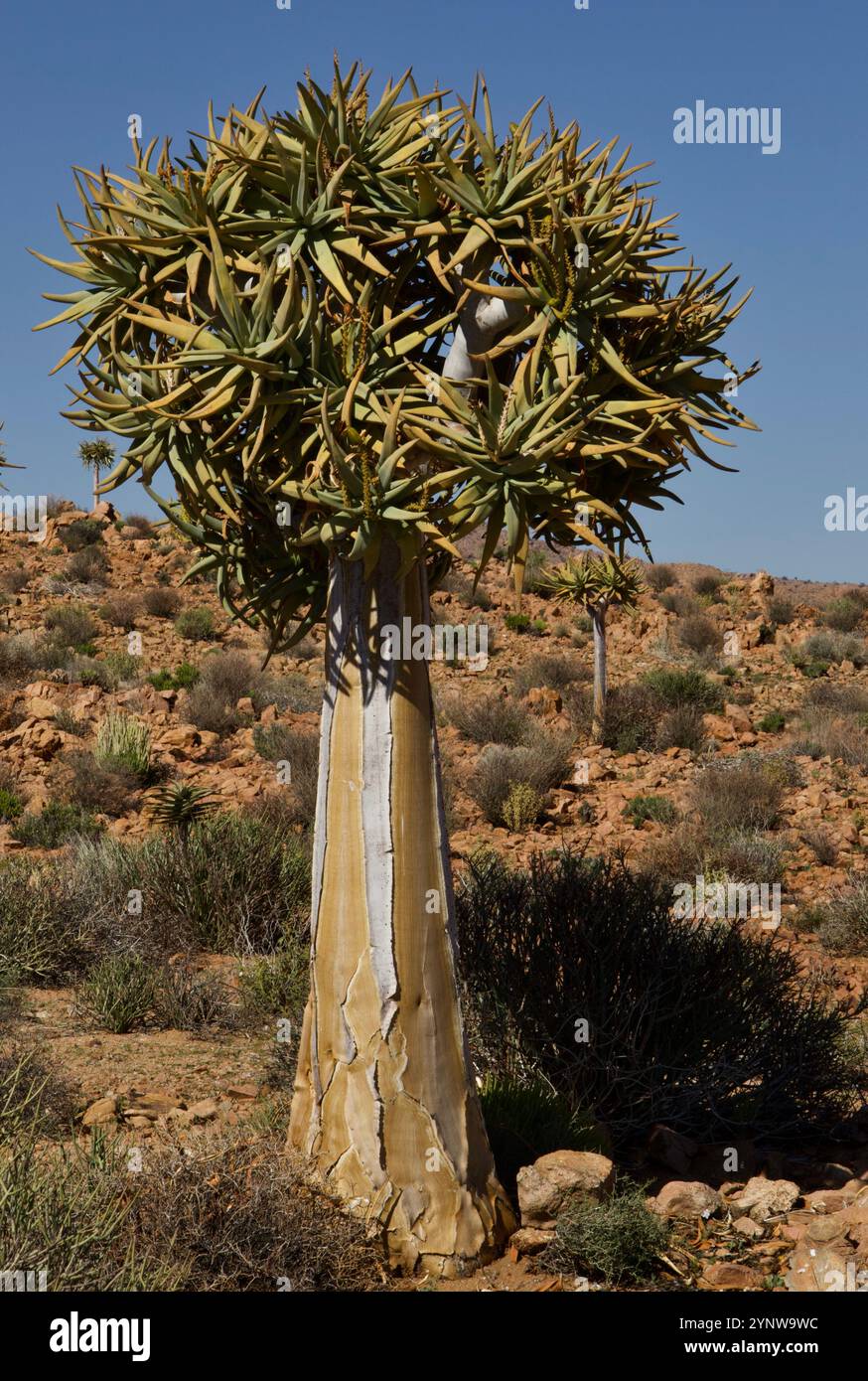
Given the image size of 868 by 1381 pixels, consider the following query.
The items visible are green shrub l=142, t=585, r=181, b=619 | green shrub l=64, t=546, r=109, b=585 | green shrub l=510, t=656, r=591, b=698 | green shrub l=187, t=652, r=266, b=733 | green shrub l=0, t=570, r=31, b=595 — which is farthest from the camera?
green shrub l=64, t=546, r=109, b=585

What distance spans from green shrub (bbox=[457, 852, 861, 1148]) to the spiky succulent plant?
9.11 feet

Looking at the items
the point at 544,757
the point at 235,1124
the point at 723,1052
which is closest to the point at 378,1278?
the point at 235,1124

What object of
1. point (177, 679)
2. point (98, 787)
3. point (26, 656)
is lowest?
point (98, 787)

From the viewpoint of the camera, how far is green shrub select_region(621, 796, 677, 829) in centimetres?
1412

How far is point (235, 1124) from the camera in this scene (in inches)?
244

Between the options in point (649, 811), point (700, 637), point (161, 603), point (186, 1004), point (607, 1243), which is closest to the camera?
point (607, 1243)

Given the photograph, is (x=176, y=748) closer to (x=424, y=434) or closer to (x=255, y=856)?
(x=255, y=856)

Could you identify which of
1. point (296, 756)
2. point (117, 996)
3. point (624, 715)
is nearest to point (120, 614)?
point (296, 756)

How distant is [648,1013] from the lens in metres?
6.38

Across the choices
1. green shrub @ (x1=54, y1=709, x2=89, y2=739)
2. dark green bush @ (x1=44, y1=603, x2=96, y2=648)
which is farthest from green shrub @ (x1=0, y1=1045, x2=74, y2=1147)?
dark green bush @ (x1=44, y1=603, x2=96, y2=648)

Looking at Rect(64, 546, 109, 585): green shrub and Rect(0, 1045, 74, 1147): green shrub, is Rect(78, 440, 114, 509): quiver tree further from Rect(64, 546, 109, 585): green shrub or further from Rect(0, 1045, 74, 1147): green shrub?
Rect(0, 1045, 74, 1147): green shrub

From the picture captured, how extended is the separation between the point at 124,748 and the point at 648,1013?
9.89 m

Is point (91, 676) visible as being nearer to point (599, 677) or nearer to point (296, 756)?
point (296, 756)

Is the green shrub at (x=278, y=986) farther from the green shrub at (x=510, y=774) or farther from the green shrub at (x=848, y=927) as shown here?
the green shrub at (x=510, y=774)
